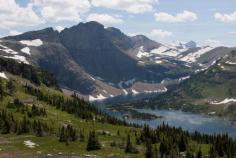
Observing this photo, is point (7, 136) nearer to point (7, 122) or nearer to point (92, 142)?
point (7, 122)

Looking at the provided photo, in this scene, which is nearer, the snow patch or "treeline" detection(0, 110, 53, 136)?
the snow patch

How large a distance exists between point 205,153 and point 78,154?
4695 cm

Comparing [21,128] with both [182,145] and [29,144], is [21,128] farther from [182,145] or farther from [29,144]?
[182,145]

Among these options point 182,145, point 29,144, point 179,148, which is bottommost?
point 179,148

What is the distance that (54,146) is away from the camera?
157625 mm

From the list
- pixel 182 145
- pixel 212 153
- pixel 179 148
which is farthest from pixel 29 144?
pixel 212 153

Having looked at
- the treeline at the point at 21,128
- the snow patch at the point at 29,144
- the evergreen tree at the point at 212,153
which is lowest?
the evergreen tree at the point at 212,153

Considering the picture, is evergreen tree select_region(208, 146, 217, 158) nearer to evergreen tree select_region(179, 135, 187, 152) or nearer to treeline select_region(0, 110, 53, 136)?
evergreen tree select_region(179, 135, 187, 152)

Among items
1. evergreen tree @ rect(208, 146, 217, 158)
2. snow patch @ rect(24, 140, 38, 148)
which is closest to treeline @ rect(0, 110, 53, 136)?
snow patch @ rect(24, 140, 38, 148)

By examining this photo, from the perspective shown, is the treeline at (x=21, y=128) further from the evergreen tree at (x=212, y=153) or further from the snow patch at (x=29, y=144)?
the evergreen tree at (x=212, y=153)

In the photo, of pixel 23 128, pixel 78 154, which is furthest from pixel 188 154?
pixel 23 128

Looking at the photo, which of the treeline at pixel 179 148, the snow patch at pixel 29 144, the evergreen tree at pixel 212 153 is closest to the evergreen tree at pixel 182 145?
the treeline at pixel 179 148

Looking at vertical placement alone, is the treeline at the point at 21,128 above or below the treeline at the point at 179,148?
above

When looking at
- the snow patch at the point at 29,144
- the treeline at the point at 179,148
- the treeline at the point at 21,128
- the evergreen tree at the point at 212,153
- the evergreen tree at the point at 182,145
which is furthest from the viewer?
the treeline at the point at 21,128
